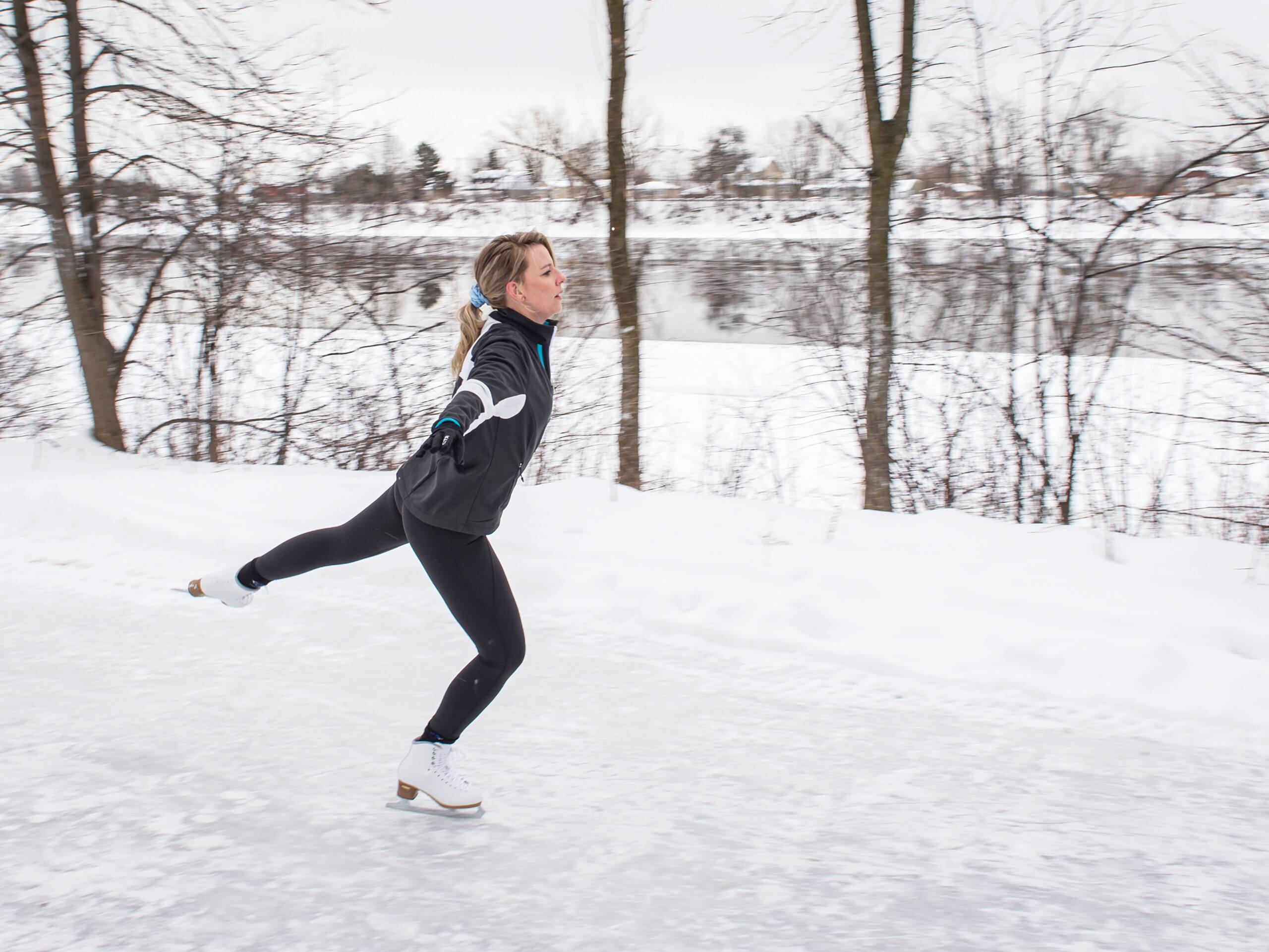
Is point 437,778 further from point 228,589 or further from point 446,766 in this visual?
point 228,589

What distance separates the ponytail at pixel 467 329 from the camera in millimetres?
2701

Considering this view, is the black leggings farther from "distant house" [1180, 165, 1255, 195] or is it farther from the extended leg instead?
"distant house" [1180, 165, 1255, 195]

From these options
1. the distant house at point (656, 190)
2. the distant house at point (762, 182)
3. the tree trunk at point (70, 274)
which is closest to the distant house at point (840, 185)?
the distant house at point (762, 182)

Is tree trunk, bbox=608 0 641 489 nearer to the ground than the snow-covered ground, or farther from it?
farther from it

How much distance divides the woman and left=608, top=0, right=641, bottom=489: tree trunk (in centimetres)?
400

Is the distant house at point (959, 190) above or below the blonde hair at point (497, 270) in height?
above

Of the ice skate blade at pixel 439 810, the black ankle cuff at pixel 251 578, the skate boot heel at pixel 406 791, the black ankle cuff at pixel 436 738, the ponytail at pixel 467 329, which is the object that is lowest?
the ice skate blade at pixel 439 810

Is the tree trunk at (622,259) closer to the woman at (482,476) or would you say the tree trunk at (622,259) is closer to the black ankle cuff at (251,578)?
the black ankle cuff at (251,578)

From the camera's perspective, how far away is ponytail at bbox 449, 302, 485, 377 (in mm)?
2701

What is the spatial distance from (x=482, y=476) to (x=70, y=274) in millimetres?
6206

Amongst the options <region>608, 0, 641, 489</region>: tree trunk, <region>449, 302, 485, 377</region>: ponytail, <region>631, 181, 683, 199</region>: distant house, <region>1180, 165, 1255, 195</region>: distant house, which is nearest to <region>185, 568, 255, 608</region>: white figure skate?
<region>449, 302, 485, 377</region>: ponytail

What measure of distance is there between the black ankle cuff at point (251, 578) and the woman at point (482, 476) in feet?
2.13

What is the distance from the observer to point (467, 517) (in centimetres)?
254

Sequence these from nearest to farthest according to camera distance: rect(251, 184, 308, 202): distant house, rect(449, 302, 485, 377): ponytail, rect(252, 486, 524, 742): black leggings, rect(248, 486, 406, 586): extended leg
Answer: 1. rect(252, 486, 524, 742): black leggings
2. rect(449, 302, 485, 377): ponytail
3. rect(248, 486, 406, 586): extended leg
4. rect(251, 184, 308, 202): distant house
